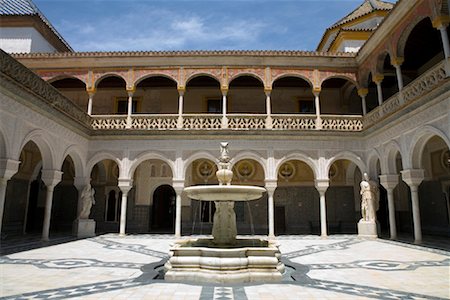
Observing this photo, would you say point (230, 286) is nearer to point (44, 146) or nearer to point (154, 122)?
point (44, 146)

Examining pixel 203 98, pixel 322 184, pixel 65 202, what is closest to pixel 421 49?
pixel 322 184

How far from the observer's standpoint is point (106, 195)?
16516 mm

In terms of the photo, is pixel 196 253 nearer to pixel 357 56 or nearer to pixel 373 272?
pixel 373 272

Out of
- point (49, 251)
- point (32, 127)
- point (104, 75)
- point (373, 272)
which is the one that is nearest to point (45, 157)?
point (32, 127)

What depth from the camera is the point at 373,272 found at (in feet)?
20.4

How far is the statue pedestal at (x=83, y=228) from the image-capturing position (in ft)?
43.3

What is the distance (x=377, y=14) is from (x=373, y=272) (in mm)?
15436

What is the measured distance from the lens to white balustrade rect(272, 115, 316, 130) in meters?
13.9

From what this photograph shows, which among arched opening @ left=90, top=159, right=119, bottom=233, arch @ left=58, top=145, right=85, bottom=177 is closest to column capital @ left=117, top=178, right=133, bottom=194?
arch @ left=58, top=145, right=85, bottom=177

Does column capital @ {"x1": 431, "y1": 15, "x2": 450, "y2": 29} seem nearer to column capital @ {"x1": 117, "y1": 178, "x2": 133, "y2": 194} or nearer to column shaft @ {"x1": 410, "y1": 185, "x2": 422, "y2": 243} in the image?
column shaft @ {"x1": 410, "y1": 185, "x2": 422, "y2": 243}

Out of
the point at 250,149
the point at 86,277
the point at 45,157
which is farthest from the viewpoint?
the point at 250,149

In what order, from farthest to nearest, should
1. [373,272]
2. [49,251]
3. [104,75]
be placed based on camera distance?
[104,75]
[49,251]
[373,272]

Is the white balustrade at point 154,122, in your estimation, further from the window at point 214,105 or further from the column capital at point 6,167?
the column capital at point 6,167

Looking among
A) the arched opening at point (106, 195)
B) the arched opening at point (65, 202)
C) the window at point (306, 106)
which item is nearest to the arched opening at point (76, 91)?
the arched opening at point (65, 202)
